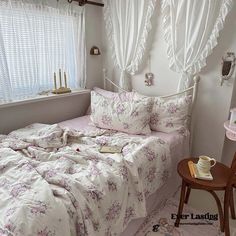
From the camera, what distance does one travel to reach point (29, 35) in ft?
6.58

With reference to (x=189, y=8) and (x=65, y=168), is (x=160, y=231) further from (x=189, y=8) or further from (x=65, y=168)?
(x=189, y=8)

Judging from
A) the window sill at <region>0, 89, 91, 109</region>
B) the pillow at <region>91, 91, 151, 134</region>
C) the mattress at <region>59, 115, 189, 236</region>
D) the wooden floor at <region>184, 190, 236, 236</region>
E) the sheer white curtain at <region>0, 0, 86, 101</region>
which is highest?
the sheer white curtain at <region>0, 0, 86, 101</region>

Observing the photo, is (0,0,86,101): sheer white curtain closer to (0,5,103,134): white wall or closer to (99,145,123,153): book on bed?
(0,5,103,134): white wall

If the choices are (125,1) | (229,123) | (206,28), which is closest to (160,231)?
(229,123)

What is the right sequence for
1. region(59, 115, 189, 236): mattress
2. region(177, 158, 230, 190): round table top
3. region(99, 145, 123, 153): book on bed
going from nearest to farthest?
1. region(177, 158, 230, 190): round table top
2. region(99, 145, 123, 153): book on bed
3. region(59, 115, 189, 236): mattress

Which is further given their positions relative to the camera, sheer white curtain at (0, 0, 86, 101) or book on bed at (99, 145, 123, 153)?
sheer white curtain at (0, 0, 86, 101)

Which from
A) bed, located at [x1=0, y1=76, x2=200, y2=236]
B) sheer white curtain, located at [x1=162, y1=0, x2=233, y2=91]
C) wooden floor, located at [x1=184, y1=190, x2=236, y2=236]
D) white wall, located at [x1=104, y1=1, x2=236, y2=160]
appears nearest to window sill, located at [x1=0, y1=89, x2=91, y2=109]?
bed, located at [x1=0, y1=76, x2=200, y2=236]

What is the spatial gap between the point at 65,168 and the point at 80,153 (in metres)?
0.21

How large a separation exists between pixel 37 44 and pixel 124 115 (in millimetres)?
1110

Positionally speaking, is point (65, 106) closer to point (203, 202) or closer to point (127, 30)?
point (127, 30)

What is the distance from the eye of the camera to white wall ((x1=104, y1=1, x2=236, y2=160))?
1933mm

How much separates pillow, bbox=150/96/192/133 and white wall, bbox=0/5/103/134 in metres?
1.02

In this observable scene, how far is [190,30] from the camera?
6.55 ft

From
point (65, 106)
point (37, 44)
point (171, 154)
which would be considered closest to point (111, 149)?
point (171, 154)
